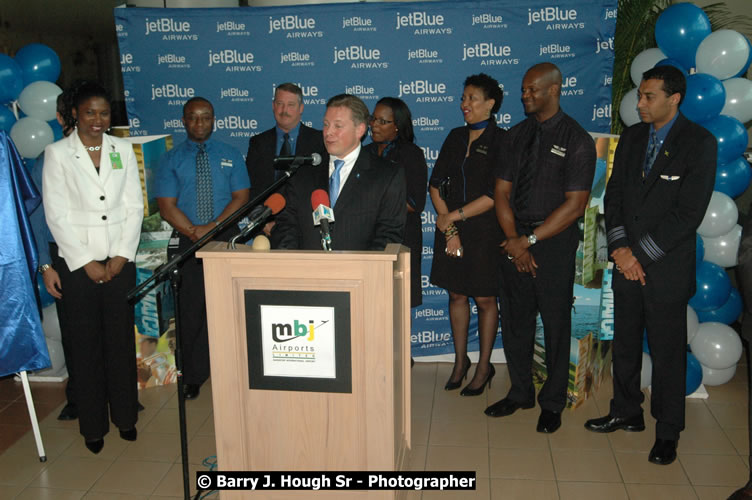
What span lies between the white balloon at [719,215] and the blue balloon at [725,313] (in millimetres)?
556

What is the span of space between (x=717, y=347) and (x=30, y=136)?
189 inches

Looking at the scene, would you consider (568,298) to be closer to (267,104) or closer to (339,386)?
(339,386)

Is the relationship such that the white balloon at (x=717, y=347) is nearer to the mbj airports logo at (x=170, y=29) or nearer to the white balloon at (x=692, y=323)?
the white balloon at (x=692, y=323)

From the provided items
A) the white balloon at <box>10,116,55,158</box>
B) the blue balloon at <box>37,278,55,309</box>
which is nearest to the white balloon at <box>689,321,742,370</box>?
the blue balloon at <box>37,278,55,309</box>

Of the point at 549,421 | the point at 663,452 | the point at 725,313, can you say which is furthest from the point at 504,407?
the point at 725,313

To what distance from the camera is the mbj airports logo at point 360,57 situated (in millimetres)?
4855

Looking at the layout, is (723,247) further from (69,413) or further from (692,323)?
(69,413)

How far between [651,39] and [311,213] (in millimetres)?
3238

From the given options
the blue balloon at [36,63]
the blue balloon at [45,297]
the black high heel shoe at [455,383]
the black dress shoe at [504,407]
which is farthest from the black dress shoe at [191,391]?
the blue balloon at [36,63]

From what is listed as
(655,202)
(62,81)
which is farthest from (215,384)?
(62,81)

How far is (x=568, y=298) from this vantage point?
3.85 meters

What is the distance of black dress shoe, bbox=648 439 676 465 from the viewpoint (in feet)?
11.5

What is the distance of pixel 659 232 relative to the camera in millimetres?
3438

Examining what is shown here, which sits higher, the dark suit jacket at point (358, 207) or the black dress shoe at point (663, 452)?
the dark suit jacket at point (358, 207)
